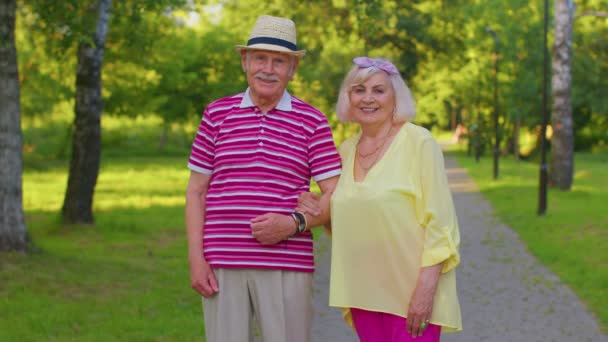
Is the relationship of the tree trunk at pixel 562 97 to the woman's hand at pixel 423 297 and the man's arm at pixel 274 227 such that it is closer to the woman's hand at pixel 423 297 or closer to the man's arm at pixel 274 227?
the woman's hand at pixel 423 297

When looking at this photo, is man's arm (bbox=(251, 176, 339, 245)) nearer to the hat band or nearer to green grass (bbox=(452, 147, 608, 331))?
the hat band

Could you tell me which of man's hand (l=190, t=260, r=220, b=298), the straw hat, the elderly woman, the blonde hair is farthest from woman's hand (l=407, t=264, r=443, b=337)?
the straw hat

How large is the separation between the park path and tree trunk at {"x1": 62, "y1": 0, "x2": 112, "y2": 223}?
4.07 metres

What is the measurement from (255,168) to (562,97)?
75.4 feet

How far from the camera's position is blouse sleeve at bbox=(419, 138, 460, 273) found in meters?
3.87

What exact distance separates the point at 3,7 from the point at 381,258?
748 cm

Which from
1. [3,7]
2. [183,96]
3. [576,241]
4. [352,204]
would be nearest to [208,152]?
[352,204]

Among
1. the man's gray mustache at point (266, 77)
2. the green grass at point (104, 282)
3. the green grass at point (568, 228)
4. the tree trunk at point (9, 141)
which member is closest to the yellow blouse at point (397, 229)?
the man's gray mustache at point (266, 77)

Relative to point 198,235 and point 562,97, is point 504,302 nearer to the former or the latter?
point 198,235

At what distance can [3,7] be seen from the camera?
1025cm

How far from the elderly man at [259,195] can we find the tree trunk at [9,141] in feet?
22.2

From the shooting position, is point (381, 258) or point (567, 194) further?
point (567, 194)

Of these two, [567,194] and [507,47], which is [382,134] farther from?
[507,47]

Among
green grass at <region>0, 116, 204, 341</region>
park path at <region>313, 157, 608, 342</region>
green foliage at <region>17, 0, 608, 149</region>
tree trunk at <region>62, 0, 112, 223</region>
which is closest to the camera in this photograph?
green grass at <region>0, 116, 204, 341</region>
